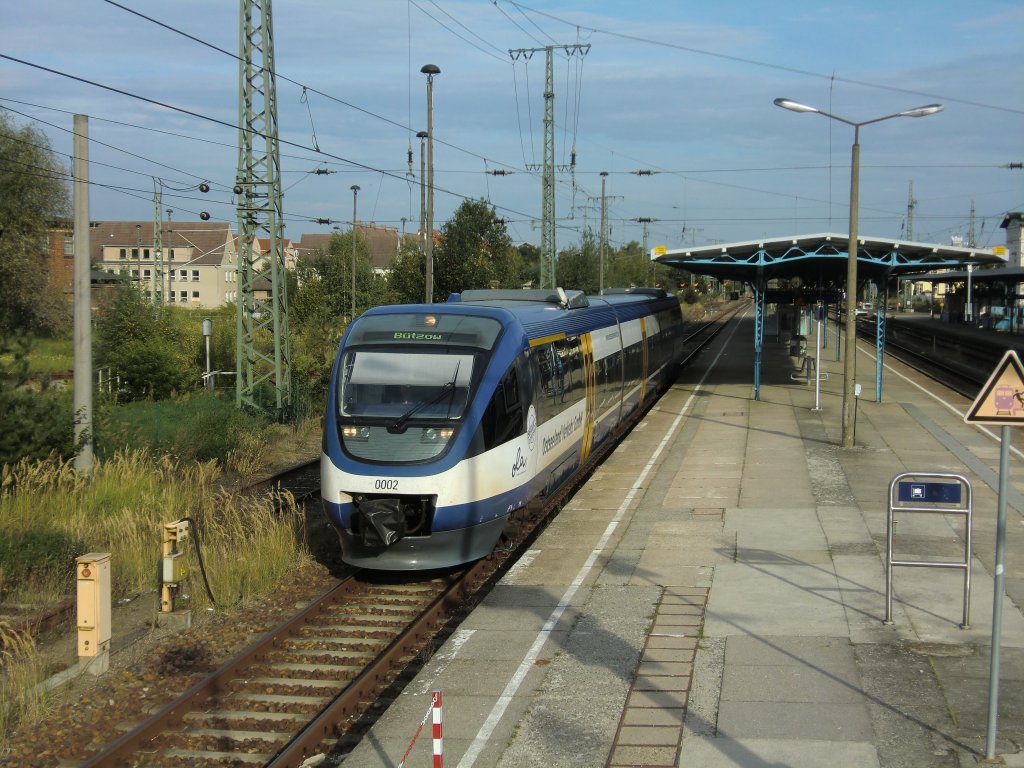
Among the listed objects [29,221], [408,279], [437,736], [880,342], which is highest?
[29,221]

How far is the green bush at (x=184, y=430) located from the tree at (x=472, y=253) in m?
21.0

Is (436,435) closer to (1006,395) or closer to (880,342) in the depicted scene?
(1006,395)

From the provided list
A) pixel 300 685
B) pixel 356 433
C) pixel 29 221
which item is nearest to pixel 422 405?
pixel 356 433

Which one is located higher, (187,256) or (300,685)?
(187,256)

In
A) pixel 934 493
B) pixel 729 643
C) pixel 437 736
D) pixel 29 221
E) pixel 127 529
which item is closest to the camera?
pixel 437 736

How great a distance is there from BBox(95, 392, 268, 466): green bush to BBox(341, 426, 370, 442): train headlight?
624 cm

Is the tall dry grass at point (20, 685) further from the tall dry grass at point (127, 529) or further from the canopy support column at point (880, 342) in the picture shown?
the canopy support column at point (880, 342)

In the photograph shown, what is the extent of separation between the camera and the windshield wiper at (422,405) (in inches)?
436

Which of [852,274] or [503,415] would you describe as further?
[852,274]

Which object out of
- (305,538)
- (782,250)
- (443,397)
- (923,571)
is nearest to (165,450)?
(305,538)

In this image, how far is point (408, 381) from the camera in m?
11.5

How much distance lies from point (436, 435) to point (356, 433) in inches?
35.4

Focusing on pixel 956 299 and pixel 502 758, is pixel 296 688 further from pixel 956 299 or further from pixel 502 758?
pixel 956 299

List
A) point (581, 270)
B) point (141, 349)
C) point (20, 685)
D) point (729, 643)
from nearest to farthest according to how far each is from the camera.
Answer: point (20, 685) → point (729, 643) → point (141, 349) → point (581, 270)
